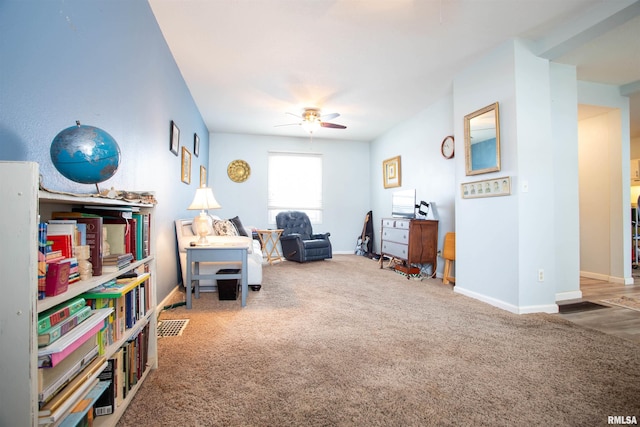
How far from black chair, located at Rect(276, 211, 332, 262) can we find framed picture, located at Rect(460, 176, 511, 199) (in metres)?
2.74

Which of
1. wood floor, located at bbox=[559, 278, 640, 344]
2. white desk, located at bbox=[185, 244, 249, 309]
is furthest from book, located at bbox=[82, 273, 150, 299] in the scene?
wood floor, located at bbox=[559, 278, 640, 344]

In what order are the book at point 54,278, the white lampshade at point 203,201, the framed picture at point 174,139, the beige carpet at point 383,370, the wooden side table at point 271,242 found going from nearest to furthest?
the book at point 54,278, the beige carpet at point 383,370, the white lampshade at point 203,201, the framed picture at point 174,139, the wooden side table at point 271,242

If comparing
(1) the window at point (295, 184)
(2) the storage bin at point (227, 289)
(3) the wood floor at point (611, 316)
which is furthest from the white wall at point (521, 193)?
(1) the window at point (295, 184)

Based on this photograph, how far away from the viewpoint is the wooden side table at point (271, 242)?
5410mm

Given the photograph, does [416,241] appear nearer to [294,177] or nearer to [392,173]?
[392,173]

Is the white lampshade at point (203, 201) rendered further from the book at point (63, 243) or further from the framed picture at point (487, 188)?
the framed picture at point (487, 188)

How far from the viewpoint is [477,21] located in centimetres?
246

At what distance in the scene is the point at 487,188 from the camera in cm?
299

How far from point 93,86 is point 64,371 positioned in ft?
4.57

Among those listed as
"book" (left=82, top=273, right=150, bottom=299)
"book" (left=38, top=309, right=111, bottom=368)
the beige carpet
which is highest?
"book" (left=82, top=273, right=150, bottom=299)

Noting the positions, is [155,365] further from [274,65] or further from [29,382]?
[274,65]

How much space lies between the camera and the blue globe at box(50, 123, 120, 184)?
102 cm

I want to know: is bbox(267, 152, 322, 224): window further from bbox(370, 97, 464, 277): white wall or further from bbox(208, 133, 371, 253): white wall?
bbox(370, 97, 464, 277): white wall

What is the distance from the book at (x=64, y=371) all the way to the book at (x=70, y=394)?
15 millimetres
